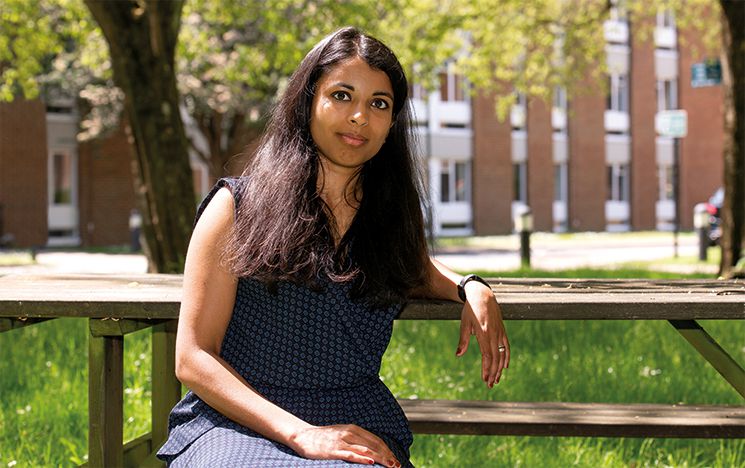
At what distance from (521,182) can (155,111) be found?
30.8m

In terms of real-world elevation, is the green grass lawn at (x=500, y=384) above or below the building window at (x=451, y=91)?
below

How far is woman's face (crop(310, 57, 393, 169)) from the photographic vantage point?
2.82 meters

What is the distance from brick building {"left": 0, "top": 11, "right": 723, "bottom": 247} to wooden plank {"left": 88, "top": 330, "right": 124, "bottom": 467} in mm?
25000

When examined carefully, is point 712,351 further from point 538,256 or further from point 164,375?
point 538,256

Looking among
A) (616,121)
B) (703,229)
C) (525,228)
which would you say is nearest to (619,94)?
(616,121)

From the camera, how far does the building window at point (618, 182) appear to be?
1695 inches

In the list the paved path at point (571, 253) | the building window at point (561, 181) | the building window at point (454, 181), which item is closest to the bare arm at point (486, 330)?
the paved path at point (571, 253)

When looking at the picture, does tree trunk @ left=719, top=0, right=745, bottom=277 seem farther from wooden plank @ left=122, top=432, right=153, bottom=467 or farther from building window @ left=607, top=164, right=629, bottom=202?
building window @ left=607, top=164, right=629, bottom=202

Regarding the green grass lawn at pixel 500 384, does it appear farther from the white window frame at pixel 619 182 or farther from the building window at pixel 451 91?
the white window frame at pixel 619 182

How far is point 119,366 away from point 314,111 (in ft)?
4.01

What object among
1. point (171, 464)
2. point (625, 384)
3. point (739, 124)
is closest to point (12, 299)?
point (171, 464)

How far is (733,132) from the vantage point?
40.4 ft

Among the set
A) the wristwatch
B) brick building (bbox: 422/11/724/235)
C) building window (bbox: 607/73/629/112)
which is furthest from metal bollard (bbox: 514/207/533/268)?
building window (bbox: 607/73/629/112)

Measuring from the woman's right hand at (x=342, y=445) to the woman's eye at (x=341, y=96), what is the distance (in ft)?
2.88
